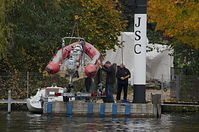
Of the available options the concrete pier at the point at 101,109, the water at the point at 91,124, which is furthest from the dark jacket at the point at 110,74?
the water at the point at 91,124

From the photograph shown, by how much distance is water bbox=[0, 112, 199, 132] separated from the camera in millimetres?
24900

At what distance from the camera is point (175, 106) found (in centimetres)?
3766

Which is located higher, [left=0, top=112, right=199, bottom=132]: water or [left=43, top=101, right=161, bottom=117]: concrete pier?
[left=43, top=101, right=161, bottom=117]: concrete pier

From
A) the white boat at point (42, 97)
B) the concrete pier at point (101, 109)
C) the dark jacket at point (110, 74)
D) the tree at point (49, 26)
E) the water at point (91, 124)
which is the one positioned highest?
the tree at point (49, 26)

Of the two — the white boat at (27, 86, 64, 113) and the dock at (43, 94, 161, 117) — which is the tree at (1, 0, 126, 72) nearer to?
the white boat at (27, 86, 64, 113)

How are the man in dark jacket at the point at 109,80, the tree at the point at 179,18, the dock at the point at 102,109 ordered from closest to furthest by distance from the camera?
the dock at the point at 102,109, the man in dark jacket at the point at 109,80, the tree at the point at 179,18

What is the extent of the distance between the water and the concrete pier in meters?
0.57

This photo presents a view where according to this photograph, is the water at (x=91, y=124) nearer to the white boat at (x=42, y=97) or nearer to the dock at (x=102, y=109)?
the dock at (x=102, y=109)

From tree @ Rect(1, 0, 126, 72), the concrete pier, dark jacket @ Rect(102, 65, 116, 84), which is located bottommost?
the concrete pier

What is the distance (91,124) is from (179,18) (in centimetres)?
1074

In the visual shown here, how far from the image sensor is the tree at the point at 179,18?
35844mm

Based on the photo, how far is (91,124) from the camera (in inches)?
1069

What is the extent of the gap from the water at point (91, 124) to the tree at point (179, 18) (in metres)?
5.03

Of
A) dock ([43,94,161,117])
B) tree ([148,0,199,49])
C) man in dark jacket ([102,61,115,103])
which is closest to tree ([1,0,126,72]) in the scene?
tree ([148,0,199,49])
